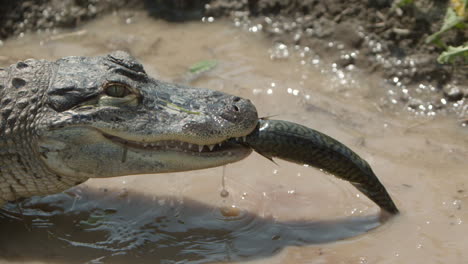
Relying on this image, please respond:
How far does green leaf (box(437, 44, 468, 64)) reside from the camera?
4.88m

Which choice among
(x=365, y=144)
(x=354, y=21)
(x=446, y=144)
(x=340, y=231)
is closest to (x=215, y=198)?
(x=340, y=231)

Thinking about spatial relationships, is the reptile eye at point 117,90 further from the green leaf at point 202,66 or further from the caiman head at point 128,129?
the green leaf at point 202,66

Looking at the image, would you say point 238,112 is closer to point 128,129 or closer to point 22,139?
point 128,129

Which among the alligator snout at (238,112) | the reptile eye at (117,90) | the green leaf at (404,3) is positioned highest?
the green leaf at (404,3)

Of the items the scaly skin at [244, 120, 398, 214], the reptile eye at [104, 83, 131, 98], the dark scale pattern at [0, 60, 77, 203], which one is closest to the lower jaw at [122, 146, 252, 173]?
the scaly skin at [244, 120, 398, 214]

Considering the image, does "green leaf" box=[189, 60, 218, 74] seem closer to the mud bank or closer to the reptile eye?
the mud bank

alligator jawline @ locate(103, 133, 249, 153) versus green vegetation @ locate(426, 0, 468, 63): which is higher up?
green vegetation @ locate(426, 0, 468, 63)

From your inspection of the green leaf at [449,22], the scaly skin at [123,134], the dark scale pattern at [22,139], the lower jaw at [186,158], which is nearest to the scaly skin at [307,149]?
the scaly skin at [123,134]

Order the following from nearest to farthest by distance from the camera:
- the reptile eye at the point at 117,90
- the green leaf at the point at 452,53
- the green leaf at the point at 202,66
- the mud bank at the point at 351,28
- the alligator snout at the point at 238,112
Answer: the alligator snout at the point at 238,112 → the reptile eye at the point at 117,90 → the green leaf at the point at 452,53 → the mud bank at the point at 351,28 → the green leaf at the point at 202,66

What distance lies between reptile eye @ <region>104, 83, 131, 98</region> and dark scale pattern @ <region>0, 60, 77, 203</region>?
1.26 feet

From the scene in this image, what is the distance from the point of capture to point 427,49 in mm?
5410

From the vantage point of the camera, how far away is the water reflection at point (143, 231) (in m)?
3.84

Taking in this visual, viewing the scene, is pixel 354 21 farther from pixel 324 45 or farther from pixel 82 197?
pixel 82 197

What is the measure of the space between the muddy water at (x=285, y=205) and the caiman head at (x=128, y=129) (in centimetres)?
51
